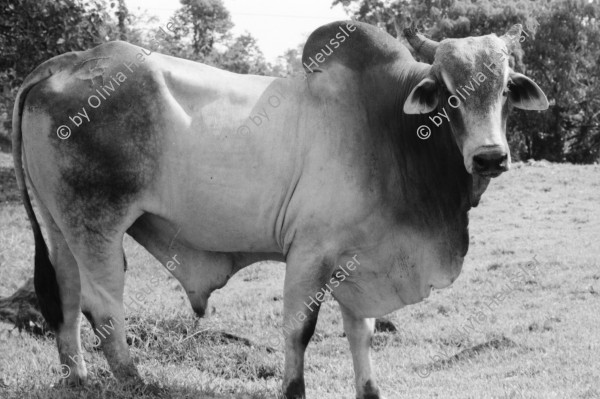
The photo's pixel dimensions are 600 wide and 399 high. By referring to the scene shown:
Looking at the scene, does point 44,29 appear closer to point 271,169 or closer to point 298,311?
point 271,169

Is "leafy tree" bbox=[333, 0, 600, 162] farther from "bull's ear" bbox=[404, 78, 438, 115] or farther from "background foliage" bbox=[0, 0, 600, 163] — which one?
"bull's ear" bbox=[404, 78, 438, 115]

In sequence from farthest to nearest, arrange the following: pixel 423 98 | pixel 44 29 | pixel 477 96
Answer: pixel 44 29 < pixel 423 98 < pixel 477 96

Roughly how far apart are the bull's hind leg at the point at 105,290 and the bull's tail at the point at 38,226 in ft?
0.81

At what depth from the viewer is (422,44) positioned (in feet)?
13.7

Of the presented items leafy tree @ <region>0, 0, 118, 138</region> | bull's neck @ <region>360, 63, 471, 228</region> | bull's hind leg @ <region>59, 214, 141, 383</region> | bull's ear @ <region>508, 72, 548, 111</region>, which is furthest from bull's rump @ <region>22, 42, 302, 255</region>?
leafy tree @ <region>0, 0, 118, 138</region>

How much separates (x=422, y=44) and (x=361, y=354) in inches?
69.2

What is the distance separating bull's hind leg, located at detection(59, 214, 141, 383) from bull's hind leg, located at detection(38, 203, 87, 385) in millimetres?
250

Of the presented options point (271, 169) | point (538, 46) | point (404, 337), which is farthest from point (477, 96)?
point (538, 46)

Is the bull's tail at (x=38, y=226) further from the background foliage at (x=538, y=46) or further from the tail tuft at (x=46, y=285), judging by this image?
the background foliage at (x=538, y=46)

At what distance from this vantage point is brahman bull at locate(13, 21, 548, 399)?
4078mm

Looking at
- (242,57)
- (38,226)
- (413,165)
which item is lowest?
(242,57)

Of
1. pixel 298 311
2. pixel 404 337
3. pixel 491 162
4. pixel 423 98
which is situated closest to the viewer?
pixel 491 162

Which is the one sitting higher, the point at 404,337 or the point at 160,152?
the point at 160,152

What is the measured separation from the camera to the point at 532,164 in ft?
49.0
